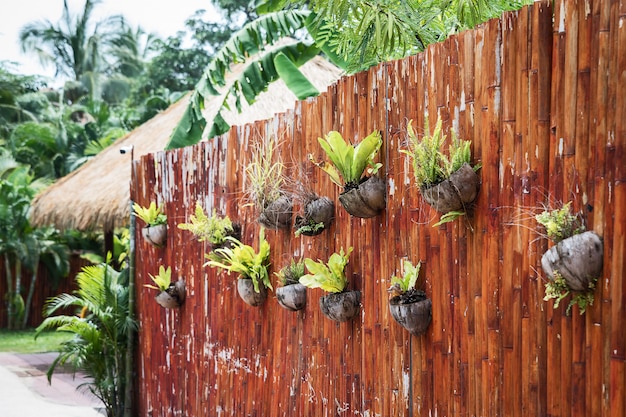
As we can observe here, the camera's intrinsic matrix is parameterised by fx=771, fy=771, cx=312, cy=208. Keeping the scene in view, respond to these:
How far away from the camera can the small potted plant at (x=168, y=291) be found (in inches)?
222

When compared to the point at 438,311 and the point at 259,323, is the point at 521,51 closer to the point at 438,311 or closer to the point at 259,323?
the point at 438,311

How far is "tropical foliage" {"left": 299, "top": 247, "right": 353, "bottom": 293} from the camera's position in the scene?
3.57 m

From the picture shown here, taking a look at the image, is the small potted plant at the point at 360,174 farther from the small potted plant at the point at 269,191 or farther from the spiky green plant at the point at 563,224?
the spiky green plant at the point at 563,224

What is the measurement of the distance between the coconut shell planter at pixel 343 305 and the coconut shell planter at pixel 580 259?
139cm

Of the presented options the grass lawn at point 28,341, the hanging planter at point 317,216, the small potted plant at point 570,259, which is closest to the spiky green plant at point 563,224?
the small potted plant at point 570,259

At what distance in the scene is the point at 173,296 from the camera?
5625 millimetres

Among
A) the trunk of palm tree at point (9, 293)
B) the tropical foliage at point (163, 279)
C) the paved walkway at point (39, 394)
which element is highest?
the tropical foliage at point (163, 279)

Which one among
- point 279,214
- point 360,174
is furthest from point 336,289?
point 279,214

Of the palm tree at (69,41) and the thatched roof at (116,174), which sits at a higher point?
the palm tree at (69,41)

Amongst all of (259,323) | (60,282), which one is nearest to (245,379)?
(259,323)

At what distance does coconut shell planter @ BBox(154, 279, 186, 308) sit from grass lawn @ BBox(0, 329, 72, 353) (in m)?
7.42

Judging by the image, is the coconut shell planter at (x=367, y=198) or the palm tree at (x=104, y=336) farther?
the palm tree at (x=104, y=336)

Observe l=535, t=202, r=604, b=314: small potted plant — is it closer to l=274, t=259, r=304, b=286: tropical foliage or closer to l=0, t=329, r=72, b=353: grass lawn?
l=274, t=259, r=304, b=286: tropical foliage

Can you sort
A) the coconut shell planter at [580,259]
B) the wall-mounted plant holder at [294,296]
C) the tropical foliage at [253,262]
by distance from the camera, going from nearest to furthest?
the coconut shell planter at [580,259] → the wall-mounted plant holder at [294,296] → the tropical foliage at [253,262]
